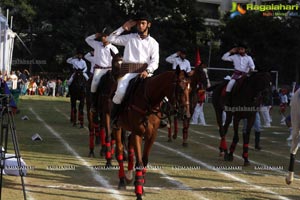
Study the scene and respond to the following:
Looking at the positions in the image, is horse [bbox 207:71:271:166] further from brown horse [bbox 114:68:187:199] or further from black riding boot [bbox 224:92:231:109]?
brown horse [bbox 114:68:187:199]

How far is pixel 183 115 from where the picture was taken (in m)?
7.89

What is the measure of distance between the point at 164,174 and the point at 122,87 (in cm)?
254

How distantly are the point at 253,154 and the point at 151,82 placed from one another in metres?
7.02

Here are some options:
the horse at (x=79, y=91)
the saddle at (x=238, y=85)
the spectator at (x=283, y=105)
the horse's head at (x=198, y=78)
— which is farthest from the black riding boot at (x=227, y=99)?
the spectator at (x=283, y=105)

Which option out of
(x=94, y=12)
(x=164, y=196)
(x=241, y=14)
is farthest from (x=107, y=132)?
(x=241, y=14)

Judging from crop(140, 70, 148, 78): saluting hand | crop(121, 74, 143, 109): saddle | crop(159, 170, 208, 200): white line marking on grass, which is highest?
crop(140, 70, 148, 78): saluting hand

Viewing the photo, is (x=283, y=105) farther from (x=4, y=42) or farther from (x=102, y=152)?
(x=102, y=152)

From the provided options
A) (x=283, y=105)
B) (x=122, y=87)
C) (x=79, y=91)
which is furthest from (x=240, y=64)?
(x=283, y=105)

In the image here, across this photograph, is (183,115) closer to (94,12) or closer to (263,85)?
(263,85)

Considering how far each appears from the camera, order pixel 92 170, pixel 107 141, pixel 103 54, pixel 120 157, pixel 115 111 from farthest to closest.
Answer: pixel 103 54
pixel 107 141
pixel 92 170
pixel 120 157
pixel 115 111

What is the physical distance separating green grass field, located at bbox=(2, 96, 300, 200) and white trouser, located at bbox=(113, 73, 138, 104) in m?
1.49

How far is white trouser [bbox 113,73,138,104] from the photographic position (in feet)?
29.2

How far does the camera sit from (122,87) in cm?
889

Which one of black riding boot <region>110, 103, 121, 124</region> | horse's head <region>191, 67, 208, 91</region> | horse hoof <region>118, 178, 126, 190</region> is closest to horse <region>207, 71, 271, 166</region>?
horse's head <region>191, 67, 208, 91</region>
